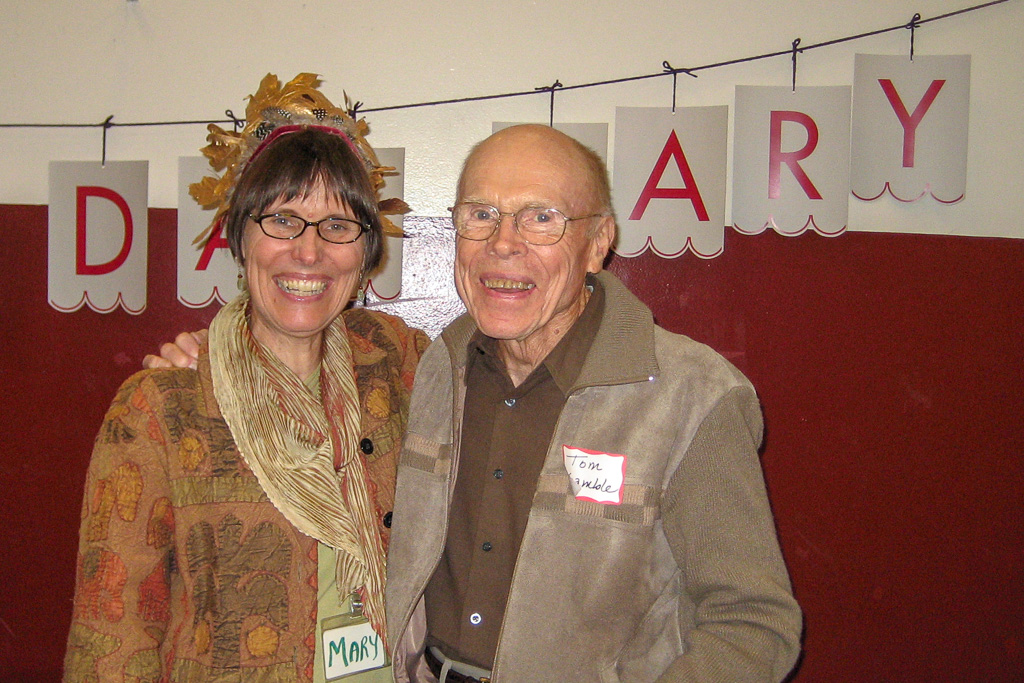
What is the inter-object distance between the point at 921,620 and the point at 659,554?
199cm

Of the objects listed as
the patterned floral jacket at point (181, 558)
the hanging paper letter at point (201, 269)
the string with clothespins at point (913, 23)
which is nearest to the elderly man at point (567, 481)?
the patterned floral jacket at point (181, 558)

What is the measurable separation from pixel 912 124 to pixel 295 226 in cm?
226

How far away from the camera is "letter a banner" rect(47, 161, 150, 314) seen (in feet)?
9.41

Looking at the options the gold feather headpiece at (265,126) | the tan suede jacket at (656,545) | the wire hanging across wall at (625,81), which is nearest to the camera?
the tan suede jacket at (656,545)

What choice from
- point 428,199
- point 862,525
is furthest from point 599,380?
point 862,525

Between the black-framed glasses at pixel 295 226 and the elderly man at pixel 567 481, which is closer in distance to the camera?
the elderly man at pixel 567 481

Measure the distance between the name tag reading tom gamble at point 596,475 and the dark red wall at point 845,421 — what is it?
1.54 meters

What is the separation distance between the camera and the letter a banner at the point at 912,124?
274 centimetres

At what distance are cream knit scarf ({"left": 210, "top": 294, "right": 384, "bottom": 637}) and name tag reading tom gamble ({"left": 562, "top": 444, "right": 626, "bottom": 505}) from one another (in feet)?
1.76

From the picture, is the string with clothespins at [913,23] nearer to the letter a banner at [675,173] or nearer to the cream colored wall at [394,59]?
the cream colored wall at [394,59]

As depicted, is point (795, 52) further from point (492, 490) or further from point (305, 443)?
point (305, 443)

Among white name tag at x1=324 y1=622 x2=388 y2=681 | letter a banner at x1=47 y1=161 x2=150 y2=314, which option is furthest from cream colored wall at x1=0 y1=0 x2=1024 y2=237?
white name tag at x1=324 y1=622 x2=388 y2=681

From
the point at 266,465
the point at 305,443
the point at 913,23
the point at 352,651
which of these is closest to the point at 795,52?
the point at 913,23

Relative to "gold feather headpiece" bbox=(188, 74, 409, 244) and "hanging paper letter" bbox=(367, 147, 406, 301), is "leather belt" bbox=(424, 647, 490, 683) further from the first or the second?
"hanging paper letter" bbox=(367, 147, 406, 301)
